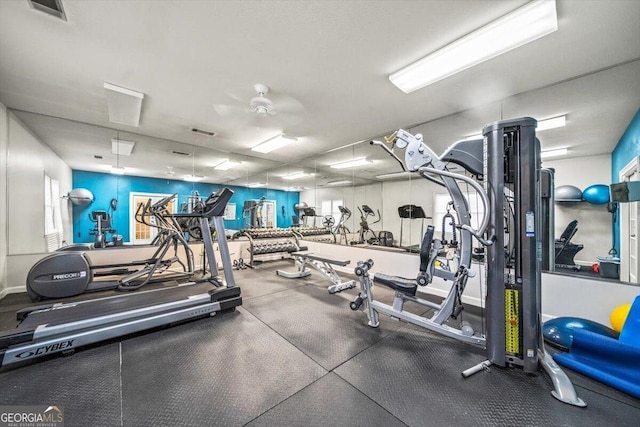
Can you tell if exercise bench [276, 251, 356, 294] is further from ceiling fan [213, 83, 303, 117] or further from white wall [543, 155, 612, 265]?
white wall [543, 155, 612, 265]

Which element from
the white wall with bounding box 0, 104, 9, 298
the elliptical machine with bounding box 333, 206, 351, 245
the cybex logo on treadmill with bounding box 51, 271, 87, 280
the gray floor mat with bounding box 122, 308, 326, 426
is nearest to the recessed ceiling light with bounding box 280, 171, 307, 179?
the elliptical machine with bounding box 333, 206, 351, 245

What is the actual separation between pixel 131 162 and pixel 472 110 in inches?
268

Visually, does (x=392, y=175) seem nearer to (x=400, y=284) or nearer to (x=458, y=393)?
(x=400, y=284)

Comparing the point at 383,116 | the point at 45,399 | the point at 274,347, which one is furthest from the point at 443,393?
the point at 383,116

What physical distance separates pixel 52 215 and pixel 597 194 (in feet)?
26.4

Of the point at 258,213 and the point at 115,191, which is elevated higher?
the point at 115,191

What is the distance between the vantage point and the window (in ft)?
12.6

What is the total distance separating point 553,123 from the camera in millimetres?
3320

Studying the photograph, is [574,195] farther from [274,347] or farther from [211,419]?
[211,419]

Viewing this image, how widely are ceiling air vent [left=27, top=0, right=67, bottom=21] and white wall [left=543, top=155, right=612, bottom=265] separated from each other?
5.65 metres

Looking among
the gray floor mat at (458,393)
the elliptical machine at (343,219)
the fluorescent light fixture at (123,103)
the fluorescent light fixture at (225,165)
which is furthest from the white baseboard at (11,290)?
the elliptical machine at (343,219)

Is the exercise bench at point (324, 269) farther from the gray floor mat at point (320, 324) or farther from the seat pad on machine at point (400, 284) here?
the seat pad on machine at point (400, 284)

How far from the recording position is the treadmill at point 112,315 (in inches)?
70.3

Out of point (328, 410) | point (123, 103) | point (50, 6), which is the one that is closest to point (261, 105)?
point (50, 6)
